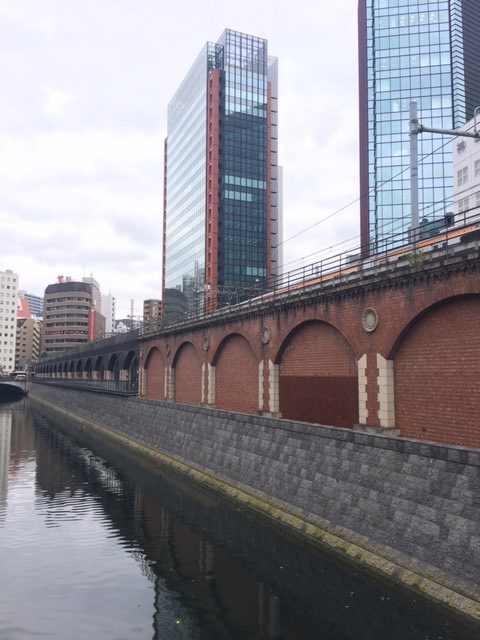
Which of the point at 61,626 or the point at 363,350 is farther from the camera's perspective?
the point at 363,350

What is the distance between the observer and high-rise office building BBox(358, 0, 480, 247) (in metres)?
93.2

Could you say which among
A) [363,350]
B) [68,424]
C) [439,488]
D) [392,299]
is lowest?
[68,424]

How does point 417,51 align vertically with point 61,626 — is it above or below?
above

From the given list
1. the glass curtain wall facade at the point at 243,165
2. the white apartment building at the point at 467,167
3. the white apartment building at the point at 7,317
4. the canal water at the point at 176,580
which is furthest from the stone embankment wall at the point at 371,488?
the white apartment building at the point at 7,317

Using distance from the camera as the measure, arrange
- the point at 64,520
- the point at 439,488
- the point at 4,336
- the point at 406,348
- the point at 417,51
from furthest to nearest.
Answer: the point at 4,336, the point at 417,51, the point at 64,520, the point at 406,348, the point at 439,488

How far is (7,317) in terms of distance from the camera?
611 ft

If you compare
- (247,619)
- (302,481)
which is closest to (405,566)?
(247,619)

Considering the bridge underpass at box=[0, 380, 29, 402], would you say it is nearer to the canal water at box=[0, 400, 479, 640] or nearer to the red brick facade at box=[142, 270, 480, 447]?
the canal water at box=[0, 400, 479, 640]

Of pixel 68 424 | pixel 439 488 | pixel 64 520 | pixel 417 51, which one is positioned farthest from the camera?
pixel 417 51

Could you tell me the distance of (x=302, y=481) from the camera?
22719 mm

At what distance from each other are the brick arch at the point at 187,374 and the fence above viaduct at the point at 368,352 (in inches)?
109

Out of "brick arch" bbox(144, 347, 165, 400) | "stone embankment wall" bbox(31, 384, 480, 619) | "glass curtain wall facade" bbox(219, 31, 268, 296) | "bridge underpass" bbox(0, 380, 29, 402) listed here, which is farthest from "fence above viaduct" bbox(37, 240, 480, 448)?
"bridge underpass" bbox(0, 380, 29, 402)

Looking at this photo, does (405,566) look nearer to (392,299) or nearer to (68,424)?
(392,299)

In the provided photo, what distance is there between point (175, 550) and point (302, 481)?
6.22 meters
